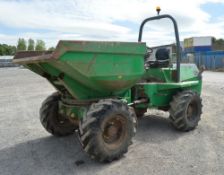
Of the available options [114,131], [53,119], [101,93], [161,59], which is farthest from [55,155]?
[161,59]

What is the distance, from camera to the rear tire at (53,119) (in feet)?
18.0

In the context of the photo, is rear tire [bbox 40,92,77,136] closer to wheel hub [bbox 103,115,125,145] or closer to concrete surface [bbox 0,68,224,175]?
concrete surface [bbox 0,68,224,175]

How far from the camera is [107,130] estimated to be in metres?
4.59

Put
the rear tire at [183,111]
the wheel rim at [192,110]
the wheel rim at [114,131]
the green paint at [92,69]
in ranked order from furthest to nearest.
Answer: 1. the wheel rim at [192,110]
2. the rear tire at [183,111]
3. the wheel rim at [114,131]
4. the green paint at [92,69]

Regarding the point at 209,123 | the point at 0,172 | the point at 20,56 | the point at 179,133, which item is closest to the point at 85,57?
the point at 20,56

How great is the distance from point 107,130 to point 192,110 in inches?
101

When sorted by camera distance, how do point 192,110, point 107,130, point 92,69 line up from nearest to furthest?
point 92,69
point 107,130
point 192,110

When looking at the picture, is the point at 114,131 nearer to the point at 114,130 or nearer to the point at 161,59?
the point at 114,130

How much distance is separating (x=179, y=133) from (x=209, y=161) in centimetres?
155

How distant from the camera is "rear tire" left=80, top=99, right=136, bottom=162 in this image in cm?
422

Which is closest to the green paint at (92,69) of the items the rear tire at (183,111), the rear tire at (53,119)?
the rear tire at (53,119)

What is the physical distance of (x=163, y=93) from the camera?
6.11 metres

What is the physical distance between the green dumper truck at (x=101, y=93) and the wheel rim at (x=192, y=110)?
94 mm

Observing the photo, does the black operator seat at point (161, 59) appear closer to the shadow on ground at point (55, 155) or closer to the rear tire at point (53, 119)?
the shadow on ground at point (55, 155)
